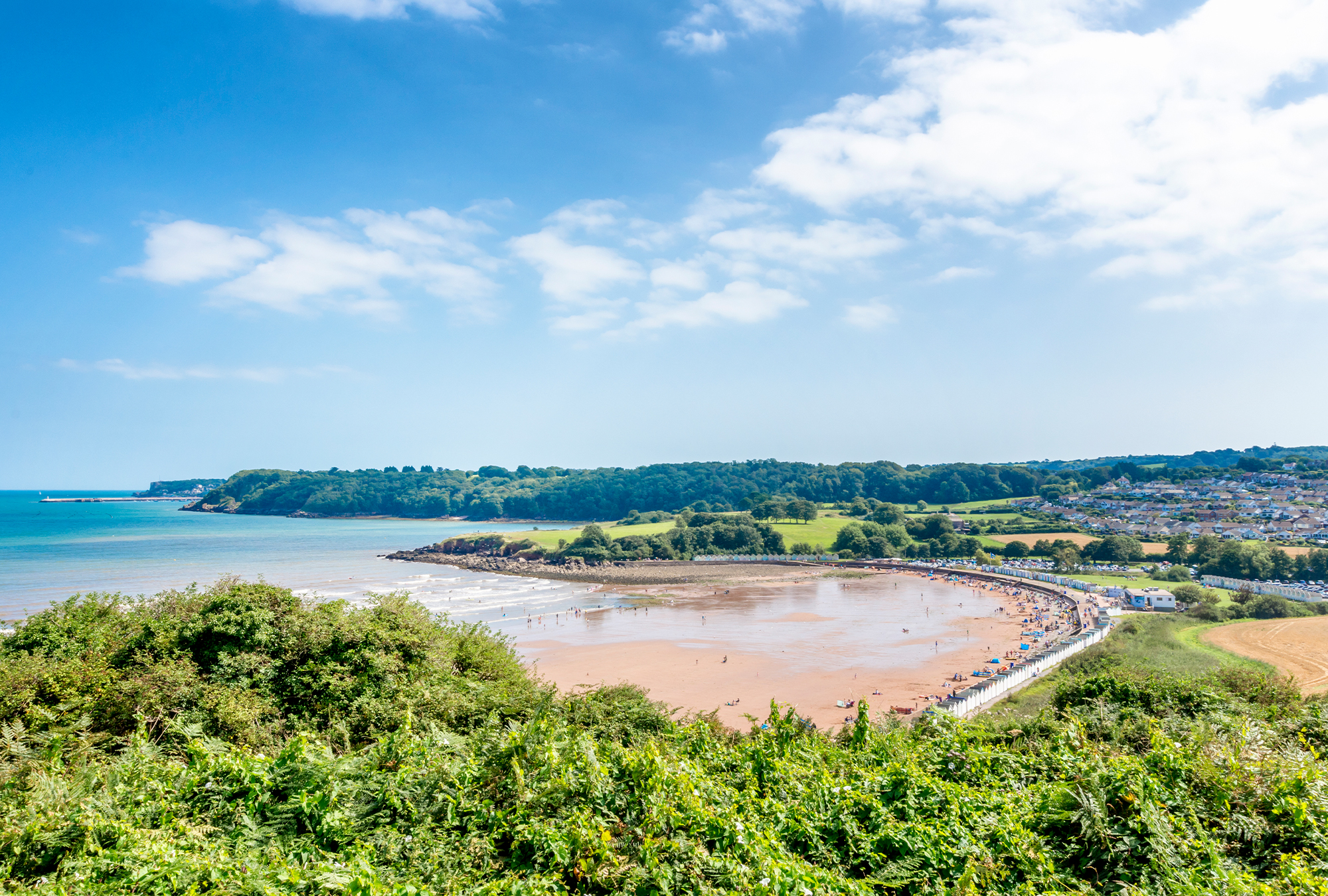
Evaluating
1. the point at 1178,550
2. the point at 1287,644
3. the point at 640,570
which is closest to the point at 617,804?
the point at 1287,644

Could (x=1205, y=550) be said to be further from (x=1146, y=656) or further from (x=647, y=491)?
(x=647, y=491)

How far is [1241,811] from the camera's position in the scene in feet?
23.8

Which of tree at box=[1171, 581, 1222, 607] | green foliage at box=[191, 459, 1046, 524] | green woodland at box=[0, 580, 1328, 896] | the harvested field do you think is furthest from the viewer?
green foliage at box=[191, 459, 1046, 524]

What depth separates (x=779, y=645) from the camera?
3922 cm

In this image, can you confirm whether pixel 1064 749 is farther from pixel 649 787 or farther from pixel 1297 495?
pixel 1297 495

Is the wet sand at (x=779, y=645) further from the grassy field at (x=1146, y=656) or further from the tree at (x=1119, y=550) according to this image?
the tree at (x=1119, y=550)

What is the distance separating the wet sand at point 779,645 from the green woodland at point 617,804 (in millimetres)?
10225

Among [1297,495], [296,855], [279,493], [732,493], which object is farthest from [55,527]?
[1297,495]

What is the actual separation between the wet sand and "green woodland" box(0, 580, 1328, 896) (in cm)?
1023

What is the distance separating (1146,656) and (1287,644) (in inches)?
489

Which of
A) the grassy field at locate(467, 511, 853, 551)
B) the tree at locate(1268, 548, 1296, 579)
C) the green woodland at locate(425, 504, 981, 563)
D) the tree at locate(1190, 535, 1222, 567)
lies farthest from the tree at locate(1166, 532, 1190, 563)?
the grassy field at locate(467, 511, 853, 551)

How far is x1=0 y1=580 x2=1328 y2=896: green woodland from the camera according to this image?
5.86 metres

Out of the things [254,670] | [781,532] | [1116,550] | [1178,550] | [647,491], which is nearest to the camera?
[254,670]

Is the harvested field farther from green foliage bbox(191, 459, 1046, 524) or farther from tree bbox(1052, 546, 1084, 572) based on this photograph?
green foliage bbox(191, 459, 1046, 524)
